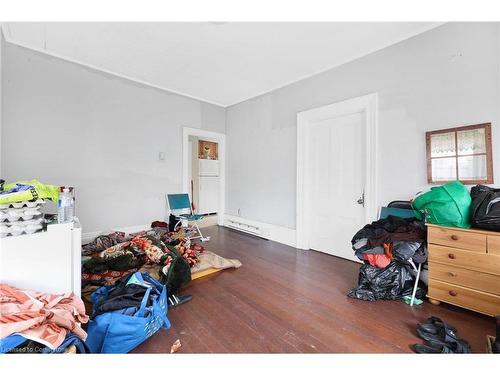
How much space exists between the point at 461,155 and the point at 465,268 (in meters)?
1.05

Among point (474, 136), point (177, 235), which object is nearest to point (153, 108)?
point (177, 235)

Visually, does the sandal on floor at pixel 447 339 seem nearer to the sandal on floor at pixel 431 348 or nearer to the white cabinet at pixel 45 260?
the sandal on floor at pixel 431 348

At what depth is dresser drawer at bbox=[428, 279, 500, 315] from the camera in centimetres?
159

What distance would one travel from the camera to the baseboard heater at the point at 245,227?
4.01 m

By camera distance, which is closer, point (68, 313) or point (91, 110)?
point (68, 313)

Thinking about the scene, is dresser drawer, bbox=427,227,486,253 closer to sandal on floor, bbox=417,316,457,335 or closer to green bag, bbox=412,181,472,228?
green bag, bbox=412,181,472,228

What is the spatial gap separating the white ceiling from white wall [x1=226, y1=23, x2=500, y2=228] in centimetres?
19

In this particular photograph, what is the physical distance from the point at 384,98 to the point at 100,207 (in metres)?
4.13

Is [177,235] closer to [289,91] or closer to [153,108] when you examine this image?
[153,108]

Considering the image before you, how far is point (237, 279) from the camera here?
7.82 ft

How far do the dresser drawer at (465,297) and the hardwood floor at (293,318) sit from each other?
0.09m

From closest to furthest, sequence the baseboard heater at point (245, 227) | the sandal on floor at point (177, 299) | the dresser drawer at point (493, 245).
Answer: the dresser drawer at point (493, 245)
the sandal on floor at point (177, 299)
the baseboard heater at point (245, 227)

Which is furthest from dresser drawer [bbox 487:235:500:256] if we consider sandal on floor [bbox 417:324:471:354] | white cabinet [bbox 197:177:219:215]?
white cabinet [bbox 197:177:219:215]

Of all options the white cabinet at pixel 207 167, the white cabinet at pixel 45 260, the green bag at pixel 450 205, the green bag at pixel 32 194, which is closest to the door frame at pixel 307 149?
the green bag at pixel 450 205
